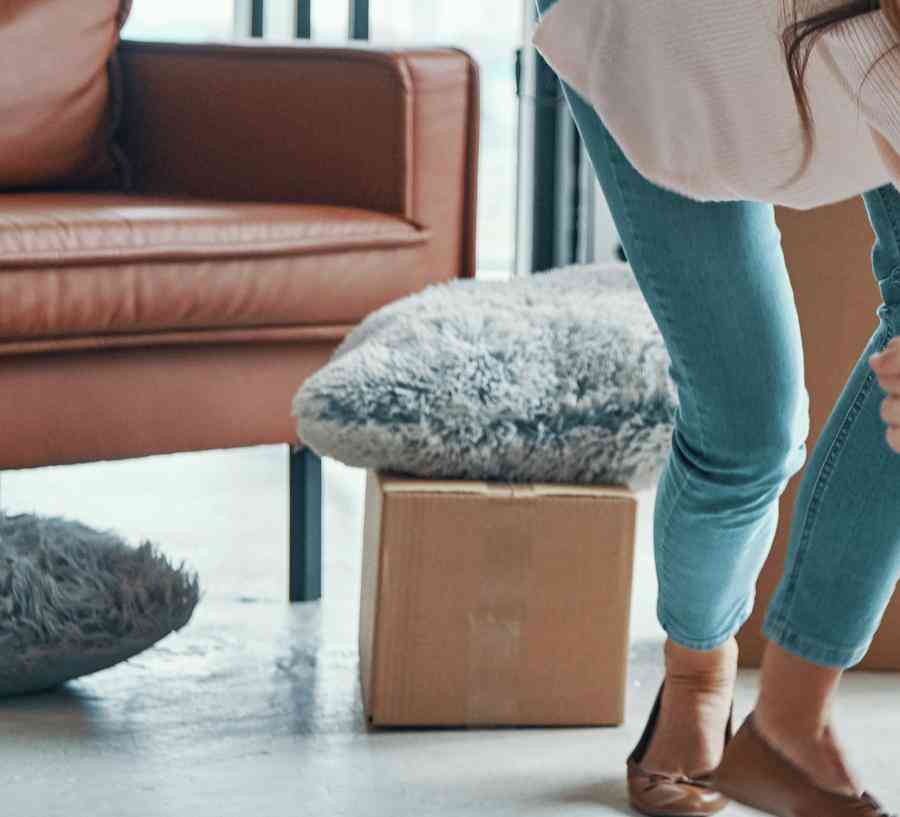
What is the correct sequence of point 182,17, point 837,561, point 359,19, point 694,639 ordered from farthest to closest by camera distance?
point 182,17, point 359,19, point 694,639, point 837,561

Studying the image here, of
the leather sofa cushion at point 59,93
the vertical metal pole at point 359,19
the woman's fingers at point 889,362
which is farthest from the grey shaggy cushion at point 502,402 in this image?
the vertical metal pole at point 359,19

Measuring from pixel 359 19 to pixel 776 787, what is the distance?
2715mm

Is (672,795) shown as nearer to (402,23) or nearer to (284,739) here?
(284,739)

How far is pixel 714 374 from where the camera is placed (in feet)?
3.58

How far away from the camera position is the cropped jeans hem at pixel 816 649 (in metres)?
1.09

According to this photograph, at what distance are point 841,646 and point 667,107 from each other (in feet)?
1.41

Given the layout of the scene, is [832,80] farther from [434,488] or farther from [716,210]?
[434,488]

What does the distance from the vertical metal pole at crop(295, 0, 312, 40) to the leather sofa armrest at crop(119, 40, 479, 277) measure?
58.2 inches

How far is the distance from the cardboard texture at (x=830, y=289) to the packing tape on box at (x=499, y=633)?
0.30 m

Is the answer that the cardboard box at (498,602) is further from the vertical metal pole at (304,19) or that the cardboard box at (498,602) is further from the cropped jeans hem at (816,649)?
the vertical metal pole at (304,19)

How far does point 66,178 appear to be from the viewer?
2105 mm

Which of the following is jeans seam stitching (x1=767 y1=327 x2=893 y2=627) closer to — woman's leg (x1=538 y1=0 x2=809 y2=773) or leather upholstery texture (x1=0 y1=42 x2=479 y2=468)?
woman's leg (x1=538 y1=0 x2=809 y2=773)

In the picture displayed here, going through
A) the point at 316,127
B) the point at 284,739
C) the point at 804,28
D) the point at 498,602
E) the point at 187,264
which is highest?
the point at 804,28

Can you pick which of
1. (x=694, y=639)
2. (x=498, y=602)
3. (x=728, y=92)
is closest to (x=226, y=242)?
(x=498, y=602)
